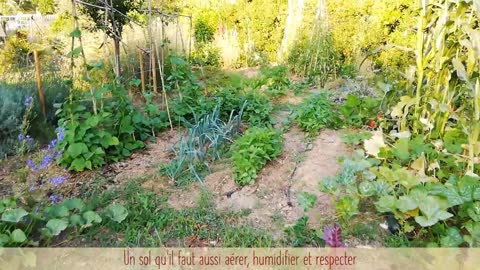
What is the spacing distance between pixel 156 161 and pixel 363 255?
1.58m

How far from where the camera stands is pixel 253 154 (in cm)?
228

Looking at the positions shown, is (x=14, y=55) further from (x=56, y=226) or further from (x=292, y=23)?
(x=292, y=23)

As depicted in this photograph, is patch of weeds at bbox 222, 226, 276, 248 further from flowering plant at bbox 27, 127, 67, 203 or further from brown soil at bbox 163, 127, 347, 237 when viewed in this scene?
flowering plant at bbox 27, 127, 67, 203

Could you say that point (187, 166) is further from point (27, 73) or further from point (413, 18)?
point (413, 18)

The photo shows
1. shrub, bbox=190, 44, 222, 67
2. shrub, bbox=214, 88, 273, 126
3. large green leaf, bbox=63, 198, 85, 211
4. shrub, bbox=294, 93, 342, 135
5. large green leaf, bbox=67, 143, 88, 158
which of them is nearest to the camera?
large green leaf, bbox=63, 198, 85, 211

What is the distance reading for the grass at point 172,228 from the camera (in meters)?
1.88

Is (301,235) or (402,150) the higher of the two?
(402,150)

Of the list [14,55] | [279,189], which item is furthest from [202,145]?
[14,55]

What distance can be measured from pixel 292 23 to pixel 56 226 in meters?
5.28

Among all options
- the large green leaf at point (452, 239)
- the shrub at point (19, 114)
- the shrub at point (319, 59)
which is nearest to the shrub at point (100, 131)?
the shrub at point (19, 114)

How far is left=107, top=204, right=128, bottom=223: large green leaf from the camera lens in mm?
1937

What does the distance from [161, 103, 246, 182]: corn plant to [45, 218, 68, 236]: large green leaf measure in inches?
32.3

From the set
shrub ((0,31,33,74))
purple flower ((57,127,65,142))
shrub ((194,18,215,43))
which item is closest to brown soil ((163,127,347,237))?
purple flower ((57,127,65,142))

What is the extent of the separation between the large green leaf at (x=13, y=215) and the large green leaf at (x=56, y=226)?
0.12m
